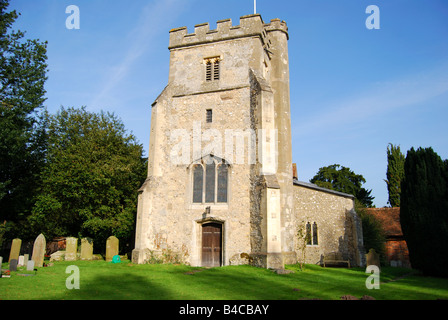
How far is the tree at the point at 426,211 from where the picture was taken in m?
14.0

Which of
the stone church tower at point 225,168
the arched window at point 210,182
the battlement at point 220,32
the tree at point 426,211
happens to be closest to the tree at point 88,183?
the stone church tower at point 225,168

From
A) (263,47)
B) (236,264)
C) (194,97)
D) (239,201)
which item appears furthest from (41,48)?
(236,264)

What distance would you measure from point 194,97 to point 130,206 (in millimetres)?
9766

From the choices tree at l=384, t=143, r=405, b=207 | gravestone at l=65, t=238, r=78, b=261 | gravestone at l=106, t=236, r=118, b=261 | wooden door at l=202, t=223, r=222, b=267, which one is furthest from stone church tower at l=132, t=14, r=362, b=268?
tree at l=384, t=143, r=405, b=207

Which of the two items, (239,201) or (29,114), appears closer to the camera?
(239,201)

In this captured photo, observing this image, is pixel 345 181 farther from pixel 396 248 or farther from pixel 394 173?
pixel 396 248

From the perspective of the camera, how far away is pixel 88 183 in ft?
74.1

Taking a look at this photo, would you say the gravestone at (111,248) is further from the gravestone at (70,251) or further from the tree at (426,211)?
the tree at (426,211)

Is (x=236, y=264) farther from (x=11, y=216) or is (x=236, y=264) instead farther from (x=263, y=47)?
(x=11, y=216)

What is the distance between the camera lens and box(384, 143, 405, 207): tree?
37.8m

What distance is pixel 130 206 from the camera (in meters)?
24.1

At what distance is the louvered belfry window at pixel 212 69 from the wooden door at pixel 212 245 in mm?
8646
